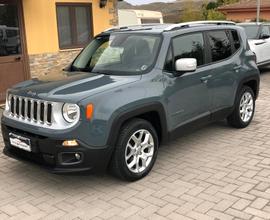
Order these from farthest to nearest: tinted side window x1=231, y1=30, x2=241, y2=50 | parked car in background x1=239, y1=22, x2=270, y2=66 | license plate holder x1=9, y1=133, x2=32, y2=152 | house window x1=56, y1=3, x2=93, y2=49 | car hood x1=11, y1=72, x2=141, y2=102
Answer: parked car in background x1=239, y1=22, x2=270, y2=66 < house window x1=56, y1=3, x2=93, y2=49 < tinted side window x1=231, y1=30, x2=241, y2=50 < license plate holder x1=9, y1=133, x2=32, y2=152 < car hood x1=11, y1=72, x2=141, y2=102

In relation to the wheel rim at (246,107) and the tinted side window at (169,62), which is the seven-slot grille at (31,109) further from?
the wheel rim at (246,107)

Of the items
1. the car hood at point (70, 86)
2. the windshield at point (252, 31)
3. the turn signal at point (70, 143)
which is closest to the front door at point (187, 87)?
the car hood at point (70, 86)

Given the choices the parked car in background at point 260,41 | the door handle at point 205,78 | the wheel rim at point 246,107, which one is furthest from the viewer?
the parked car in background at point 260,41

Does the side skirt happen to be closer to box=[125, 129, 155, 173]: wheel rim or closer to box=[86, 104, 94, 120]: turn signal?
box=[125, 129, 155, 173]: wheel rim

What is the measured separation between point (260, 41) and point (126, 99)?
30.4ft

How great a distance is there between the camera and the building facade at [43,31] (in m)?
9.05

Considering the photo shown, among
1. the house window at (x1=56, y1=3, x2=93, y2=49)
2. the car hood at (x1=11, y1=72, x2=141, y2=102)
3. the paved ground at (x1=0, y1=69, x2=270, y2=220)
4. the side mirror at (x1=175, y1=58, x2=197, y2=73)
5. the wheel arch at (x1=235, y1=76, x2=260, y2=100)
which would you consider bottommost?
the paved ground at (x1=0, y1=69, x2=270, y2=220)

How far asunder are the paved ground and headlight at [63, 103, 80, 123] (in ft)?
2.90

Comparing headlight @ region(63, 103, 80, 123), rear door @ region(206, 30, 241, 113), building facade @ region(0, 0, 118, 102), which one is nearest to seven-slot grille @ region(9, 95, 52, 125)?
headlight @ region(63, 103, 80, 123)

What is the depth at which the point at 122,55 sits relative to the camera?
5.20 meters

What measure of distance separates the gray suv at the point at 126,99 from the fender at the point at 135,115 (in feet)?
0.04

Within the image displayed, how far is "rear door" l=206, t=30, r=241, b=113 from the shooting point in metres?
5.80

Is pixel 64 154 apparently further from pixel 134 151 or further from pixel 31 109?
pixel 134 151

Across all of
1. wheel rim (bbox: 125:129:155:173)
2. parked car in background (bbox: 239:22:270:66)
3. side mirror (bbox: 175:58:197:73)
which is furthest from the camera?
parked car in background (bbox: 239:22:270:66)
